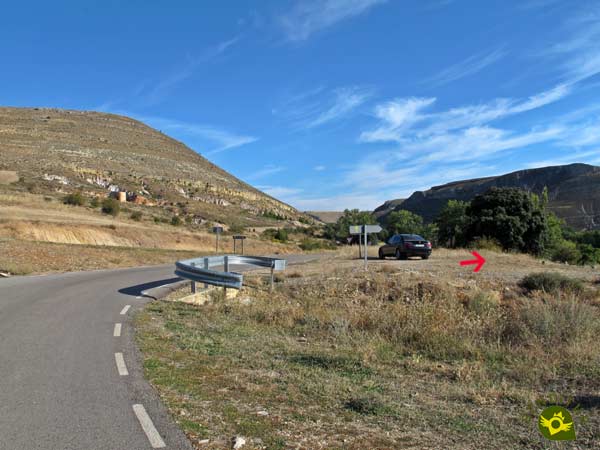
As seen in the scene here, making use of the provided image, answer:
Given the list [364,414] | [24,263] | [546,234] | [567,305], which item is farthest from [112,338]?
[546,234]

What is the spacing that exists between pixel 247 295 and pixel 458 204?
6164 centimetres

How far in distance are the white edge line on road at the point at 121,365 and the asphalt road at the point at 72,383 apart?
6 cm

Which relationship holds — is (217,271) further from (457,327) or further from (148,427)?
(148,427)

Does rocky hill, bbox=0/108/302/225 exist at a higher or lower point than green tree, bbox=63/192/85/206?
higher

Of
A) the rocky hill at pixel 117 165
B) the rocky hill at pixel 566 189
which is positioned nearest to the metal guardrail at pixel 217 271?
the rocky hill at pixel 117 165

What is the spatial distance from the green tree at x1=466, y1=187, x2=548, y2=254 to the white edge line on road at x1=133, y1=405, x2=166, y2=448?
3933cm

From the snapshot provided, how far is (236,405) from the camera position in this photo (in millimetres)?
5469

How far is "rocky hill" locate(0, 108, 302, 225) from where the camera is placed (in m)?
69.4

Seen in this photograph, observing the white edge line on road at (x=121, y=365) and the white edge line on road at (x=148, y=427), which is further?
the white edge line on road at (x=121, y=365)

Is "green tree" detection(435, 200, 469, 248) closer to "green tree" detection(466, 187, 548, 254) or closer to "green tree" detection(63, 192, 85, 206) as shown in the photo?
"green tree" detection(466, 187, 548, 254)

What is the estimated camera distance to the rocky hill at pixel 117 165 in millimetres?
69438

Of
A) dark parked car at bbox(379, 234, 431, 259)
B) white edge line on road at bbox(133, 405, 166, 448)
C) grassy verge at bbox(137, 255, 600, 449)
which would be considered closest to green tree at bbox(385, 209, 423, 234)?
dark parked car at bbox(379, 234, 431, 259)

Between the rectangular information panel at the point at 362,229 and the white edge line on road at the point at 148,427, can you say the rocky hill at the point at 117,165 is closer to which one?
the rectangular information panel at the point at 362,229

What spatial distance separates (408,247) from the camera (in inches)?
1092
